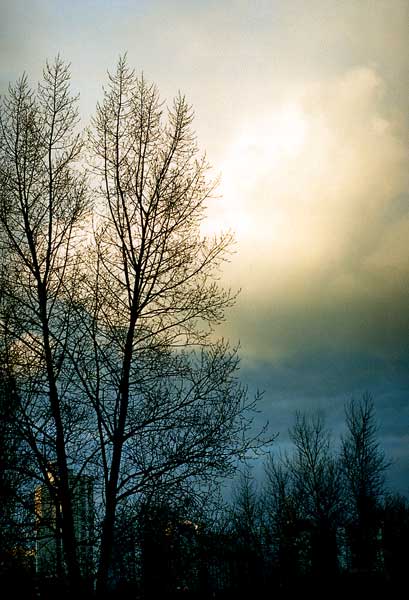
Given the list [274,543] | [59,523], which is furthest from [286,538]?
[59,523]

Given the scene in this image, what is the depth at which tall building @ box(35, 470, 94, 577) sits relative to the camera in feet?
31.2

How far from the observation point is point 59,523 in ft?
31.0

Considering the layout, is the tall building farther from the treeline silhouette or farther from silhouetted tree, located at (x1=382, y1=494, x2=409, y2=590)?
silhouetted tree, located at (x1=382, y1=494, x2=409, y2=590)

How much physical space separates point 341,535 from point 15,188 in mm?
29061

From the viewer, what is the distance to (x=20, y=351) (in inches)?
394

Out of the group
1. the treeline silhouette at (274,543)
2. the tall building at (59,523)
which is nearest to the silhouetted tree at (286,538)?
the treeline silhouette at (274,543)

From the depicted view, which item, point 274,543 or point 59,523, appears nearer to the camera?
point 59,523

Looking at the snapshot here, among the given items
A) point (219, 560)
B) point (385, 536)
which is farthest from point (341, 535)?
point (219, 560)

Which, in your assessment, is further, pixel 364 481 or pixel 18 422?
pixel 364 481

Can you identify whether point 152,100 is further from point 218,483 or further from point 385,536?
Result: point 385,536

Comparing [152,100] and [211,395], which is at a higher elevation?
[152,100]

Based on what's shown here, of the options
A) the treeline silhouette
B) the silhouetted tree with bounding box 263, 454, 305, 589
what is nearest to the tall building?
the treeline silhouette

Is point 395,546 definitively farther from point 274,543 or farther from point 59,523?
point 59,523

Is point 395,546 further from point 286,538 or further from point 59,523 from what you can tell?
point 59,523
